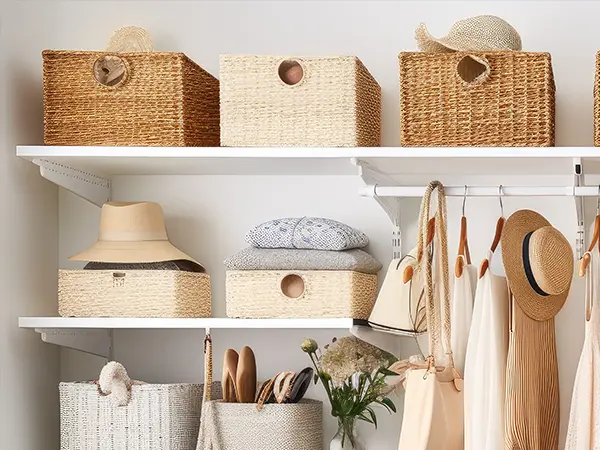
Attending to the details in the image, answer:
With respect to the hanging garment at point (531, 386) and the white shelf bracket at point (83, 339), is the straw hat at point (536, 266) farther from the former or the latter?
the white shelf bracket at point (83, 339)

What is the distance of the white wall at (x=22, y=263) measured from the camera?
1.91 meters

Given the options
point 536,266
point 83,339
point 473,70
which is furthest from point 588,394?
point 83,339

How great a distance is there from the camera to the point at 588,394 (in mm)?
1779

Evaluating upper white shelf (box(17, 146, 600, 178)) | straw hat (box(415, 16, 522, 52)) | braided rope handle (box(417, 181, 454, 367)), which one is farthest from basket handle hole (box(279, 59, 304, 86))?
braided rope handle (box(417, 181, 454, 367))

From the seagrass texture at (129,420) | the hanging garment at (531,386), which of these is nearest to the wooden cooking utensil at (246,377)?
the seagrass texture at (129,420)

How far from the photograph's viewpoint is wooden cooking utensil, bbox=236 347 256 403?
1.92m

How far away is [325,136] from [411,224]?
412 millimetres

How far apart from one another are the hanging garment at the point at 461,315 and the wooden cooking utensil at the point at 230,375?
1.49 ft

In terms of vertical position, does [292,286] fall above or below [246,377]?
above

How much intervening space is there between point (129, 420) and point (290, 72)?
79cm

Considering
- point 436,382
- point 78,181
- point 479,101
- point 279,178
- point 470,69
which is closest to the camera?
point 436,382

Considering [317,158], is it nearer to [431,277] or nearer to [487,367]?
[431,277]

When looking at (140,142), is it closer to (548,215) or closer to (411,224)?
(411,224)

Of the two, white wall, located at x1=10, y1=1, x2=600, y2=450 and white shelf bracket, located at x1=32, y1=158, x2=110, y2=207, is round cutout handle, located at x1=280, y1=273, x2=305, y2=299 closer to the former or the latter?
white wall, located at x1=10, y1=1, x2=600, y2=450
